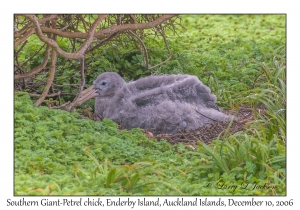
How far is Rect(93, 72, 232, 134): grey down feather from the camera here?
25.6 feet

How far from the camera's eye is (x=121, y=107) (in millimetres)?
8023

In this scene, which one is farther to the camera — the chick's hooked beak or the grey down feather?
the chick's hooked beak

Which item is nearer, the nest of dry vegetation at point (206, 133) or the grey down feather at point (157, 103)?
the nest of dry vegetation at point (206, 133)

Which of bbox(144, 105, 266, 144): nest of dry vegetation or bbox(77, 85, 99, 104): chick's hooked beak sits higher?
bbox(77, 85, 99, 104): chick's hooked beak

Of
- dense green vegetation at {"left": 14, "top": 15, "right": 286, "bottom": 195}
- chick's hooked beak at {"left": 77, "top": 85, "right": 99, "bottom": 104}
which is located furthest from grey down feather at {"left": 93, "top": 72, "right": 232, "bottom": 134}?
dense green vegetation at {"left": 14, "top": 15, "right": 286, "bottom": 195}

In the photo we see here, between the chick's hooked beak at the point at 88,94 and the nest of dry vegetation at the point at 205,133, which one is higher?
the chick's hooked beak at the point at 88,94

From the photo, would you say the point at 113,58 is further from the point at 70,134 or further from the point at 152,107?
the point at 70,134

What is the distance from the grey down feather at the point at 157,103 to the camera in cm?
781

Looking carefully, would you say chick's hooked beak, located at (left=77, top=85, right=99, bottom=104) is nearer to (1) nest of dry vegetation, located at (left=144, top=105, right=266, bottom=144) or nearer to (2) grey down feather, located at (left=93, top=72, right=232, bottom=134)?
(2) grey down feather, located at (left=93, top=72, right=232, bottom=134)

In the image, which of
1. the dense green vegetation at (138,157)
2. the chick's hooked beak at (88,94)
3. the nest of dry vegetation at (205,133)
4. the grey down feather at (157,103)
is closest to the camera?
the dense green vegetation at (138,157)

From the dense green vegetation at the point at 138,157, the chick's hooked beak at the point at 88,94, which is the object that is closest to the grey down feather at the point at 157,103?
the chick's hooked beak at the point at 88,94

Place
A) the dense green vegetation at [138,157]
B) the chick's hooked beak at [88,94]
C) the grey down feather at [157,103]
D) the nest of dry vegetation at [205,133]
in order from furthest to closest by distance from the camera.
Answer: the chick's hooked beak at [88,94] → the grey down feather at [157,103] → the nest of dry vegetation at [205,133] → the dense green vegetation at [138,157]

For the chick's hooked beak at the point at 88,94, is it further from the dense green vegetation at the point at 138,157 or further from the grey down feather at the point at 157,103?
the dense green vegetation at the point at 138,157

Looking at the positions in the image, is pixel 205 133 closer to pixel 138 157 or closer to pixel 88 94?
pixel 138 157
